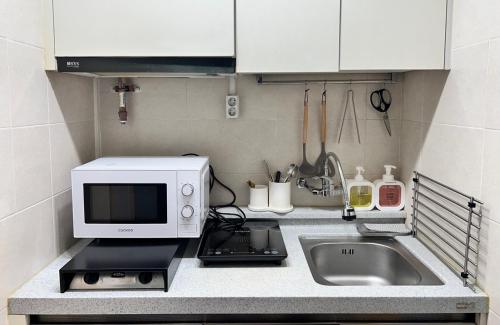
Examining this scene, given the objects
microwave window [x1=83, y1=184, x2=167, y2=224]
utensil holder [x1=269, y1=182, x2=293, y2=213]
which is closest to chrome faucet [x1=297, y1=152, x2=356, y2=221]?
utensil holder [x1=269, y1=182, x2=293, y2=213]

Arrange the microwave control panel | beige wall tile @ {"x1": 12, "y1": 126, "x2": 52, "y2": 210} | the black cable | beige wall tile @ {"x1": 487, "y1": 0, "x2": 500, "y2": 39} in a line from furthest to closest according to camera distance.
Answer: the black cable
the microwave control panel
beige wall tile @ {"x1": 12, "y1": 126, "x2": 52, "y2": 210}
beige wall tile @ {"x1": 487, "y1": 0, "x2": 500, "y2": 39}

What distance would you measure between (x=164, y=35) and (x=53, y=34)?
380 millimetres

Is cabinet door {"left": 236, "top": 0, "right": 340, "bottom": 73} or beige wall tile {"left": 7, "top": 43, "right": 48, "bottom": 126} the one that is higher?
cabinet door {"left": 236, "top": 0, "right": 340, "bottom": 73}

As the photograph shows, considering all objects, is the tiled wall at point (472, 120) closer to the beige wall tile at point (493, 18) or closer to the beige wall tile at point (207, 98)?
the beige wall tile at point (493, 18)

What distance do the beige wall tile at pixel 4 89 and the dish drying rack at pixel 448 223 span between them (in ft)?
4.52

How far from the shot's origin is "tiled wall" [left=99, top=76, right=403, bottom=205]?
1985mm

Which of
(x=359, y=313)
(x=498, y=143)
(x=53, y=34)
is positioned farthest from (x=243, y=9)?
(x=359, y=313)

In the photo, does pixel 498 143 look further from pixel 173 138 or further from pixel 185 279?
pixel 173 138

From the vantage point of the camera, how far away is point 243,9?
61.1 inches

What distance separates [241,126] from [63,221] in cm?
84

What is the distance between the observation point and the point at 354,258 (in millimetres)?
1846

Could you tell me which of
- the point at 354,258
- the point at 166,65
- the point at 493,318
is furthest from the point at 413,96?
the point at 166,65

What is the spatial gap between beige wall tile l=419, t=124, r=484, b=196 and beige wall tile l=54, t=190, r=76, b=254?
54.7 inches

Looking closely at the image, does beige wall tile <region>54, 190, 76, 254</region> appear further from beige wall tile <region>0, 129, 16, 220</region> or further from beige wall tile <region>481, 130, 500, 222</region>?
beige wall tile <region>481, 130, 500, 222</region>
